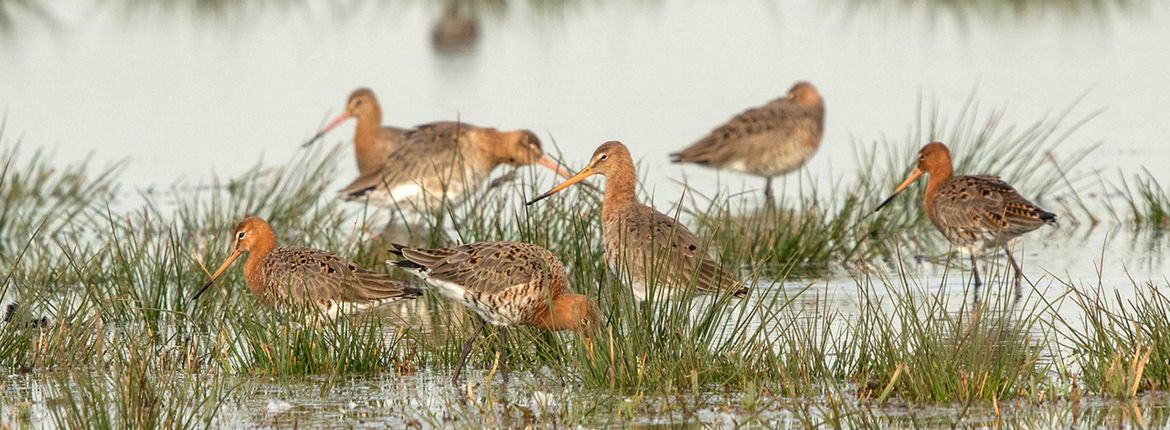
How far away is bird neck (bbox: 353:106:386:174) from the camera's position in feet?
50.8

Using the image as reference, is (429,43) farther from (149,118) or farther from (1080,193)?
(1080,193)

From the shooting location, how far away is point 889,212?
1171cm

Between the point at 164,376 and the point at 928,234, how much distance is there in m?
6.45

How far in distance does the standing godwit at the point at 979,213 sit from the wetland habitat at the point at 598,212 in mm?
273

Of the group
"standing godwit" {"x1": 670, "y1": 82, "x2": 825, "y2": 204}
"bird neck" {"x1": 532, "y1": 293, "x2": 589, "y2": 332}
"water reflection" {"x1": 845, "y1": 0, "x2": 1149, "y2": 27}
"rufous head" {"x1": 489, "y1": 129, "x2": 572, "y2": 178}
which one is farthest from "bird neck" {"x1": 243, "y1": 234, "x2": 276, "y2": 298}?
"water reflection" {"x1": 845, "y1": 0, "x2": 1149, "y2": 27}

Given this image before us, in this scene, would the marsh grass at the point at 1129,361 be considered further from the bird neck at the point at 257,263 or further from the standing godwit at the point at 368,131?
the standing godwit at the point at 368,131

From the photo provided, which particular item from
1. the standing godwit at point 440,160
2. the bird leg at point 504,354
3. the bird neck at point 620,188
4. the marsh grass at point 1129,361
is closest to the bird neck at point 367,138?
the standing godwit at point 440,160

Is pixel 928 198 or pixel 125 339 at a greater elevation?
pixel 928 198

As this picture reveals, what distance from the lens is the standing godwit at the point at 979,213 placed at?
1042 centimetres

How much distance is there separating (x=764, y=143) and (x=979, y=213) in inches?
203

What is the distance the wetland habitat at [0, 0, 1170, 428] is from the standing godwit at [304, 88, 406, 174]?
14.3 inches

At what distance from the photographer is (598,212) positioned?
10.6 meters

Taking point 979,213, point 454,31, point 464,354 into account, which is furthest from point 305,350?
point 454,31

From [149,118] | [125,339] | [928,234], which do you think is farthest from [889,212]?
[149,118]
